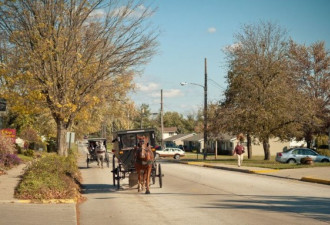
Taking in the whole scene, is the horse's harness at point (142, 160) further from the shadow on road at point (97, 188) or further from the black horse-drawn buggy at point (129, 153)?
the shadow on road at point (97, 188)

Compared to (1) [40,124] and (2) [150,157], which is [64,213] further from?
(1) [40,124]

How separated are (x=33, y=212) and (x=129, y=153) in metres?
7.01

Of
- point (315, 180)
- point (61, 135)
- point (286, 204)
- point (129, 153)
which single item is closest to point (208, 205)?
point (286, 204)

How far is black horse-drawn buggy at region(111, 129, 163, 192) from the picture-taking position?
18.0 meters

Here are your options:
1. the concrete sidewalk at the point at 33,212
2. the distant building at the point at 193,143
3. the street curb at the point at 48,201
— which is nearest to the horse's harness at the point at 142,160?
the street curb at the point at 48,201

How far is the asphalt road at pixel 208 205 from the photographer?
10812 mm

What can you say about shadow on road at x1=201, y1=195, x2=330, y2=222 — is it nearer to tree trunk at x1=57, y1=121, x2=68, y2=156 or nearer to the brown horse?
the brown horse

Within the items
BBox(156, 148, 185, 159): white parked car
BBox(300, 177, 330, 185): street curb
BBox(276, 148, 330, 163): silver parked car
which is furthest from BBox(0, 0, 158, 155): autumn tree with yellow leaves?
BBox(156, 148, 185, 159): white parked car

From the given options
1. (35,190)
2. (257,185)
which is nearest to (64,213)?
(35,190)

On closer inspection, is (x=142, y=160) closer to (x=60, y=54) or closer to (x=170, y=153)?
(x=60, y=54)

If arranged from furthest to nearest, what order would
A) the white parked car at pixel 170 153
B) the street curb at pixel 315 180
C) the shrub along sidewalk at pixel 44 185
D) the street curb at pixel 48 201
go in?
the white parked car at pixel 170 153, the street curb at pixel 315 180, the shrub along sidewalk at pixel 44 185, the street curb at pixel 48 201

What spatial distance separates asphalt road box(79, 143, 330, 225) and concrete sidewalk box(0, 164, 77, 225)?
417 millimetres

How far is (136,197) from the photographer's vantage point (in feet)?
51.1

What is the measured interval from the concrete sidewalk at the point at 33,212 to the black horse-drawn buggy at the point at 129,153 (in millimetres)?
4892
